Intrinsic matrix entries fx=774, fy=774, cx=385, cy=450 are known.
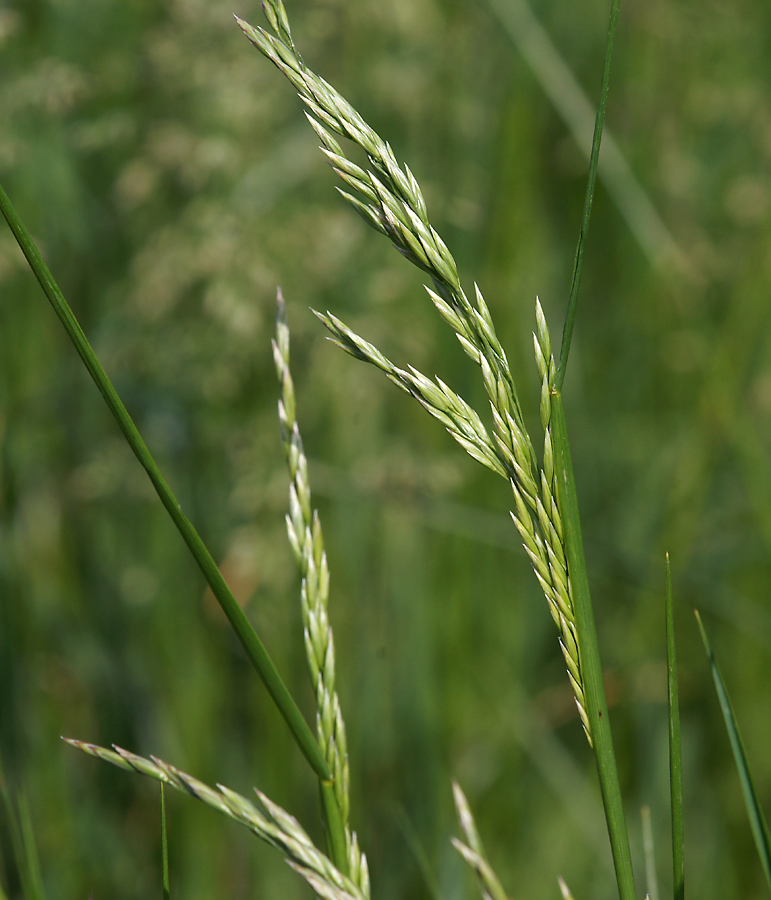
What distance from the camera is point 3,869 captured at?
46.0 inches

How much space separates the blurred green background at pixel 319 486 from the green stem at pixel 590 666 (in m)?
0.80

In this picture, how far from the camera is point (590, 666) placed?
1.46ft

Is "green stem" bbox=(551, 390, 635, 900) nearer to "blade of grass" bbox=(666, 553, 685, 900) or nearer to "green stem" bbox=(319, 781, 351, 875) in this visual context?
"blade of grass" bbox=(666, 553, 685, 900)

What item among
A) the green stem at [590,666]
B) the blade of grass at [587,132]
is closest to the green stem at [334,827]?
the green stem at [590,666]

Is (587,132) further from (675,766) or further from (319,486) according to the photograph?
(675,766)

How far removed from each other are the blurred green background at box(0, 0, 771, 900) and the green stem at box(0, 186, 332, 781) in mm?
801

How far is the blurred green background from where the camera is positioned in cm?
133

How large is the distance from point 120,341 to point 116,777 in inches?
32.5

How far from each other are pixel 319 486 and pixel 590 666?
100 cm

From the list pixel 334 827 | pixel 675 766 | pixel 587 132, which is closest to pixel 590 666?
pixel 675 766

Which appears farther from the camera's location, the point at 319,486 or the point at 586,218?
the point at 319,486

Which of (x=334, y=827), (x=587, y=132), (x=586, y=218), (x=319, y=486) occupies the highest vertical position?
(x=586, y=218)

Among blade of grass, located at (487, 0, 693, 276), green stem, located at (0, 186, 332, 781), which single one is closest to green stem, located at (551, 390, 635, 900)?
green stem, located at (0, 186, 332, 781)

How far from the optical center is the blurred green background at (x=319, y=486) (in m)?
1.33
